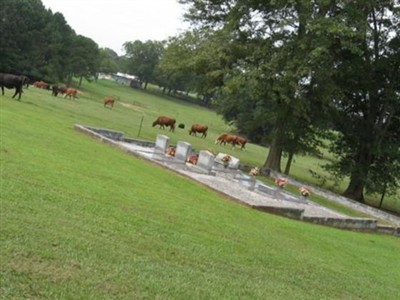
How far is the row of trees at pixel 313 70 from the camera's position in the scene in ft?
89.7

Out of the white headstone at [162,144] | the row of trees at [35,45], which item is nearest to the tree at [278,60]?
the white headstone at [162,144]

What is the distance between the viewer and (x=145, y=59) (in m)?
145

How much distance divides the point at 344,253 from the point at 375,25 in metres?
21.3

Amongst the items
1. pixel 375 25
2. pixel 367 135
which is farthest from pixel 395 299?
pixel 375 25

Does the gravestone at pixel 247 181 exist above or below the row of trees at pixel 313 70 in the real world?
below

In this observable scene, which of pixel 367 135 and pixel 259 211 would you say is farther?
pixel 367 135

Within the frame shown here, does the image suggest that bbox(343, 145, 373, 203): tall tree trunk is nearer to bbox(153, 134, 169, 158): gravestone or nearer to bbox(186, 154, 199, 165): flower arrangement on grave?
bbox(186, 154, 199, 165): flower arrangement on grave

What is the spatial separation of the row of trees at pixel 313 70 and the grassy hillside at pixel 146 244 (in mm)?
12323

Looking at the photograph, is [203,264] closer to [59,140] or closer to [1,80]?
[59,140]

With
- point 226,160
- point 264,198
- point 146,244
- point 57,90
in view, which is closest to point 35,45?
point 57,90

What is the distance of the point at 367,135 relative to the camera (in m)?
31.0

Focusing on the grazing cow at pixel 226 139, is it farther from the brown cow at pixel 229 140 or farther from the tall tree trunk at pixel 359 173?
the tall tree trunk at pixel 359 173

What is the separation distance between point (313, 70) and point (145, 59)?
12056 cm

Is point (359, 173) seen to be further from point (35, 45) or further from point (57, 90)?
point (35, 45)
